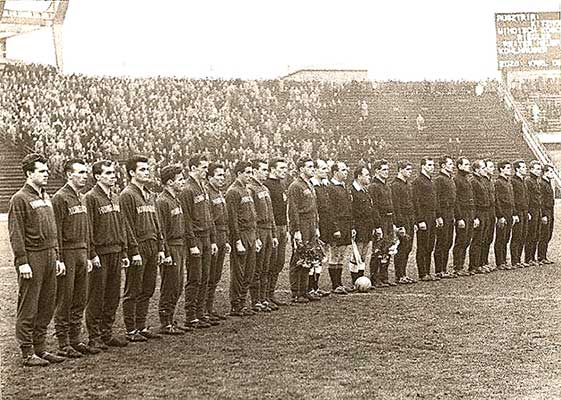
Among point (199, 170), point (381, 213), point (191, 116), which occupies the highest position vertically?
point (191, 116)

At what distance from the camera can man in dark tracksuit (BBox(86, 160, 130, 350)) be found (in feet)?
15.6

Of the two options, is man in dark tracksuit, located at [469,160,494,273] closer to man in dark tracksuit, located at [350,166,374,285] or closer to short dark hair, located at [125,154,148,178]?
man in dark tracksuit, located at [350,166,374,285]

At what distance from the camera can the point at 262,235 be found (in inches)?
238

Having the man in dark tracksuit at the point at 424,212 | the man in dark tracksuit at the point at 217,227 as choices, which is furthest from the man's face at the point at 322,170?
the man in dark tracksuit at the point at 217,227

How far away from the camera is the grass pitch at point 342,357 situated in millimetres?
3637

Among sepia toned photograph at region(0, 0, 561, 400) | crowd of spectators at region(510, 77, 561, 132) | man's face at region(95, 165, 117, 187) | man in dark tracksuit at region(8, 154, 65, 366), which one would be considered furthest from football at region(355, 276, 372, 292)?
crowd of spectators at region(510, 77, 561, 132)

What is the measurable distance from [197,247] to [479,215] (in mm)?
3838

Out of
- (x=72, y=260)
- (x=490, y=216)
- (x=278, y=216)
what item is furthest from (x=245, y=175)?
(x=490, y=216)

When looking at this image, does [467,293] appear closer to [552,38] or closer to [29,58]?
[552,38]

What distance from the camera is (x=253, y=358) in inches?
173

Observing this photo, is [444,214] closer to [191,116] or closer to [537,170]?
[537,170]

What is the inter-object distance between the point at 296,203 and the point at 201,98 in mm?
6230

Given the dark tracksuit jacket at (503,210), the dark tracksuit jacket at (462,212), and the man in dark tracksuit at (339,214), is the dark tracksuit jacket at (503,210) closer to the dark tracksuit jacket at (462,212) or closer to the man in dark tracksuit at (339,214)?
the dark tracksuit jacket at (462,212)

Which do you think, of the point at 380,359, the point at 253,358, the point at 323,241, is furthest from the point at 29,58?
the point at 380,359
